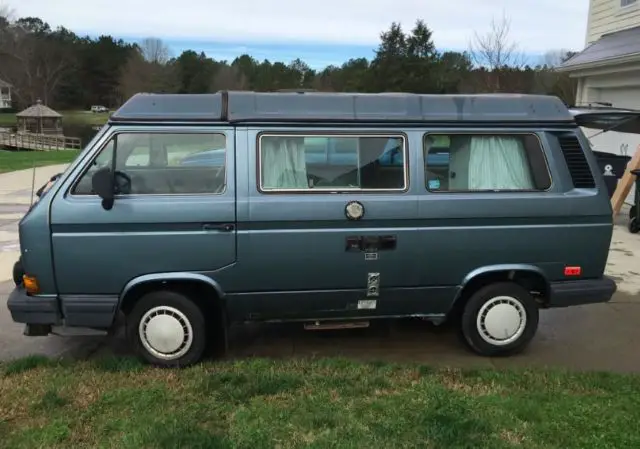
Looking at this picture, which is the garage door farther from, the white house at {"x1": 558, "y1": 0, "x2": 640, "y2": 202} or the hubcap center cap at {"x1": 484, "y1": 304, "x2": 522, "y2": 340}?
the hubcap center cap at {"x1": 484, "y1": 304, "x2": 522, "y2": 340}

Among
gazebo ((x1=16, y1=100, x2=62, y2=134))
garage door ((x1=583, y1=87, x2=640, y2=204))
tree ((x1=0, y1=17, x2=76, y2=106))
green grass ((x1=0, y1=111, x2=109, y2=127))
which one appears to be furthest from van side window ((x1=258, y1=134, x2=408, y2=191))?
tree ((x1=0, y1=17, x2=76, y2=106))

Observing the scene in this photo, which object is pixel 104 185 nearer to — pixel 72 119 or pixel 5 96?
pixel 72 119

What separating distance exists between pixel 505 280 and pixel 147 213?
272 centimetres

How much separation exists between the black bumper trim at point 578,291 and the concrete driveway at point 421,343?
484mm

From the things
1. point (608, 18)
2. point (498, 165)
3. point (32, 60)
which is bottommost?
point (498, 165)

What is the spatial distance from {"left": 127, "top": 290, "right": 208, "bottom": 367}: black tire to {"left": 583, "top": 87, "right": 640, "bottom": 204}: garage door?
9.40 metres

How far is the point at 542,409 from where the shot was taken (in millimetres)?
3713

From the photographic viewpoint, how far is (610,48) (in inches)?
508

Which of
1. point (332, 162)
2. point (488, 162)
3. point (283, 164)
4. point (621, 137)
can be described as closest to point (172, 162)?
point (283, 164)

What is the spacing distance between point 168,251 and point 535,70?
31.9 metres

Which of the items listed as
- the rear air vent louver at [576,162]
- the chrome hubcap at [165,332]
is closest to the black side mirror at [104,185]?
the chrome hubcap at [165,332]

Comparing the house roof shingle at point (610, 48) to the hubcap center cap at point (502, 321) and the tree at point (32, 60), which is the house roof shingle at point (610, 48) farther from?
the tree at point (32, 60)

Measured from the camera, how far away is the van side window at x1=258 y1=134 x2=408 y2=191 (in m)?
4.40

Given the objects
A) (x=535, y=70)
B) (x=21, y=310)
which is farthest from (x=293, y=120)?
(x=535, y=70)
